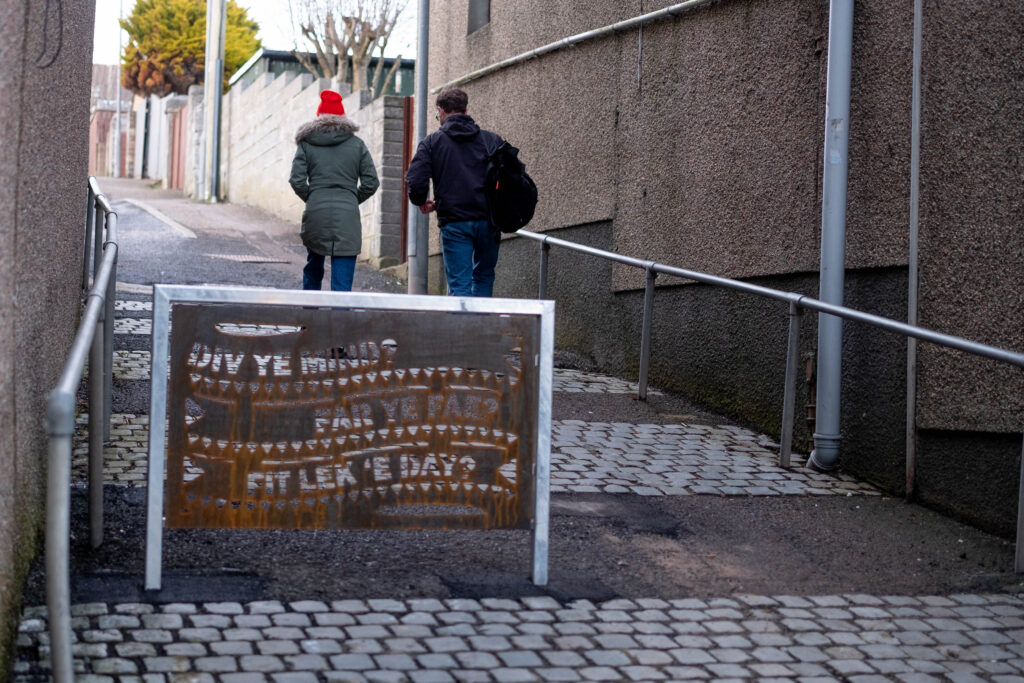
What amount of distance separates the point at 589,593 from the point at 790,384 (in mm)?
2497

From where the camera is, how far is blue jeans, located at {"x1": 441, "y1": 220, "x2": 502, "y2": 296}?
27.5ft

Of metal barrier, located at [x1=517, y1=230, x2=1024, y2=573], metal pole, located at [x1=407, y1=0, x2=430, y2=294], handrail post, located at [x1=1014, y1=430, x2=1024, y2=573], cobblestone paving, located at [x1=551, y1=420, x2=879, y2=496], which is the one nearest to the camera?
handrail post, located at [x1=1014, y1=430, x2=1024, y2=573]

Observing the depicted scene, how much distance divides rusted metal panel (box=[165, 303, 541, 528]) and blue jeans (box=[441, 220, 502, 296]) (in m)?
4.05

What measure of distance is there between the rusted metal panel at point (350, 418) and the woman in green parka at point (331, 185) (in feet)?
16.7

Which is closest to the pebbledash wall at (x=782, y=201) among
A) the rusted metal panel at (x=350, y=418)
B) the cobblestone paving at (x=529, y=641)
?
the cobblestone paving at (x=529, y=641)

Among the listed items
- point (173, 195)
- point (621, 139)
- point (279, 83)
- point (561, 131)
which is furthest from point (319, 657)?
point (173, 195)

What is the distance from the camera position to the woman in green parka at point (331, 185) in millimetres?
9383

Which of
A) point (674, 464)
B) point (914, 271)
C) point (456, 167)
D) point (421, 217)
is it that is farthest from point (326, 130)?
point (914, 271)

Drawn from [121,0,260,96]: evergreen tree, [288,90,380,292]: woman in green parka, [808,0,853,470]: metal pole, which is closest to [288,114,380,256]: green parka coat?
[288,90,380,292]: woman in green parka

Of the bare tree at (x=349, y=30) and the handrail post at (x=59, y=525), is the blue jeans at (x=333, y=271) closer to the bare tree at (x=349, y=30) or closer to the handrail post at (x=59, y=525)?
the handrail post at (x=59, y=525)

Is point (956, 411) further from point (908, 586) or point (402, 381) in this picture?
point (402, 381)

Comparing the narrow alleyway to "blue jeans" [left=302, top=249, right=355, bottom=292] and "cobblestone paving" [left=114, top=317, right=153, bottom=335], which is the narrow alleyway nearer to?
"cobblestone paving" [left=114, top=317, right=153, bottom=335]

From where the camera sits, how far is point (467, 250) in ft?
27.6

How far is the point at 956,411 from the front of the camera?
19.1 feet
